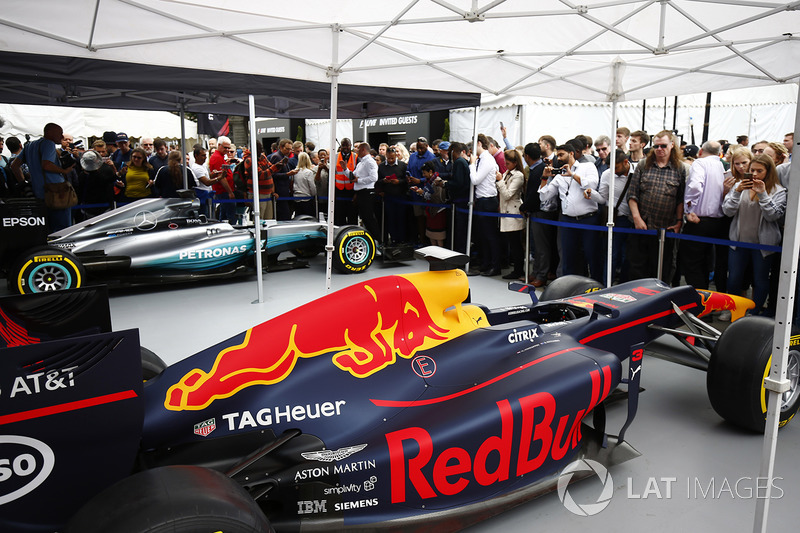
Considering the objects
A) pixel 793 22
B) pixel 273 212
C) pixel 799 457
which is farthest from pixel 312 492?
pixel 273 212

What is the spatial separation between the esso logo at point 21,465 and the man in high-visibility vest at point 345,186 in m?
8.90

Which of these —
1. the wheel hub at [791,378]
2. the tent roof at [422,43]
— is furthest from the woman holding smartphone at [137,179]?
the wheel hub at [791,378]

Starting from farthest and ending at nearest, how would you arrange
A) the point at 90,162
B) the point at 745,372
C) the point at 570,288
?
the point at 90,162, the point at 570,288, the point at 745,372

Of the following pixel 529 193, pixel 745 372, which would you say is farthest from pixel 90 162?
pixel 745 372

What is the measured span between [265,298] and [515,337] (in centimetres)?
471

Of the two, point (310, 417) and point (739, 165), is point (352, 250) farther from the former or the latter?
point (310, 417)

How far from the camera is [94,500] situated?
180 centimetres

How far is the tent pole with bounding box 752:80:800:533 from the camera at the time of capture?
2188 millimetres

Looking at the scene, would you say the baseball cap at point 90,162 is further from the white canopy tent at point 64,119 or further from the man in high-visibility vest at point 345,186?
the white canopy tent at point 64,119

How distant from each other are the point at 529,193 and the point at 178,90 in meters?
4.61

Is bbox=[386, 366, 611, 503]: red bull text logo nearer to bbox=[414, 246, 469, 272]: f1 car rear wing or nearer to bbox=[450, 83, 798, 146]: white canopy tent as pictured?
bbox=[414, 246, 469, 272]: f1 car rear wing

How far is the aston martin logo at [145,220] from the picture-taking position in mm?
7441

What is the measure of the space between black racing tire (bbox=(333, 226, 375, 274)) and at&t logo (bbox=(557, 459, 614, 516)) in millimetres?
5828

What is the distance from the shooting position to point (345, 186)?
34.7 ft
